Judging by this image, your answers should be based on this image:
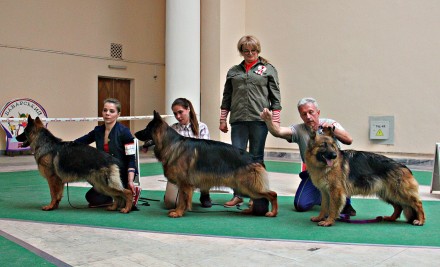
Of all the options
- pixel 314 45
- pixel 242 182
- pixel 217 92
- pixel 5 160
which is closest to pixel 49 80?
pixel 5 160

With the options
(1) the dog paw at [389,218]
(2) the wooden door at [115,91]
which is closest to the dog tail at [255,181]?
(1) the dog paw at [389,218]

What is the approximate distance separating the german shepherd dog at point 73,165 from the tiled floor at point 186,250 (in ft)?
2.30

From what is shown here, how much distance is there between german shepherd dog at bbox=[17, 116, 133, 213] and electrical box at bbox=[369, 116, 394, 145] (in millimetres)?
7289

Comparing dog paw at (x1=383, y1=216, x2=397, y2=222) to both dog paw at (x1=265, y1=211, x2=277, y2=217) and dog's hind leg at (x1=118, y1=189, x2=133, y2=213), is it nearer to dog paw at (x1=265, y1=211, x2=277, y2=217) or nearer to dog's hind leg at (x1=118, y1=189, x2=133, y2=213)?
dog paw at (x1=265, y1=211, x2=277, y2=217)

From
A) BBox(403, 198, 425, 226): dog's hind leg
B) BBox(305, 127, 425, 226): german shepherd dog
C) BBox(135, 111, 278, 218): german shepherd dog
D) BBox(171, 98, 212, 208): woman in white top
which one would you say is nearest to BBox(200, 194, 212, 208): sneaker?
BBox(171, 98, 212, 208): woman in white top

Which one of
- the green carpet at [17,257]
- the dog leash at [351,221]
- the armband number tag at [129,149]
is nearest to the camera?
the green carpet at [17,257]

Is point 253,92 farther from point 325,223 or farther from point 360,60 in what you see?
point 360,60

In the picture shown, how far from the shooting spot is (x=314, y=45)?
10.8 metres

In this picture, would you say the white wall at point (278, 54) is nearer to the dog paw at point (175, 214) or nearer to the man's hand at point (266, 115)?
the man's hand at point (266, 115)

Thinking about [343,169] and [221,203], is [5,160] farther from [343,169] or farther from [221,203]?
[343,169]

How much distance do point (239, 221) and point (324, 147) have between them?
107 cm

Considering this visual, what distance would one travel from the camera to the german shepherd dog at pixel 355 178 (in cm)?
362

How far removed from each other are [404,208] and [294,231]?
1108 millimetres

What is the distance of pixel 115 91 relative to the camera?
1329 centimetres
